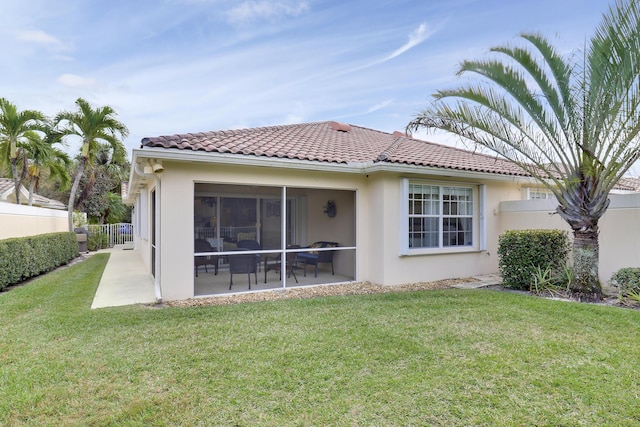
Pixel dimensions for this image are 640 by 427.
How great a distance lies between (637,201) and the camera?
365 inches

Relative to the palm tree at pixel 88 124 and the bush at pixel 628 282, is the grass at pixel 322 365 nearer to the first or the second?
the bush at pixel 628 282

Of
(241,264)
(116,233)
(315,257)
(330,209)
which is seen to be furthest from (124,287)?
(116,233)

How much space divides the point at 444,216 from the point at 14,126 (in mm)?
19874

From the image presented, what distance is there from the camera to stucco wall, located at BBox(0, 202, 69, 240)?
12.4 meters

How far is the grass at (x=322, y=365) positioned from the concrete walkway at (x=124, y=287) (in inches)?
27.6

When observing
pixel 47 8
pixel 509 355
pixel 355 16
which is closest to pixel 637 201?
pixel 509 355

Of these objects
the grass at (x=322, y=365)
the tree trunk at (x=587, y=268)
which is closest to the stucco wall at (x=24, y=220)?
the grass at (x=322, y=365)

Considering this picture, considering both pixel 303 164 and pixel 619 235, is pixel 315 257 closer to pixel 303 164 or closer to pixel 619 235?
→ pixel 303 164

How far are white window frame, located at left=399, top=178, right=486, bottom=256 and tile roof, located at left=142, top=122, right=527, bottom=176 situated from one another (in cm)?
64

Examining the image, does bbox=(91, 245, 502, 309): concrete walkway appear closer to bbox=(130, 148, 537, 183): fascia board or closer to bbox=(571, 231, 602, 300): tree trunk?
bbox=(571, 231, 602, 300): tree trunk

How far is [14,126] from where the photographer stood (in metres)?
17.1

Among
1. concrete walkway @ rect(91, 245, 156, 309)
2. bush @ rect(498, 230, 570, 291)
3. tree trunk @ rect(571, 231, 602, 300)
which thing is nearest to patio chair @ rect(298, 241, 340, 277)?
concrete walkway @ rect(91, 245, 156, 309)

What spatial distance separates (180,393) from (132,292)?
6273 mm

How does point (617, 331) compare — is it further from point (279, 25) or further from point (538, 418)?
point (279, 25)
